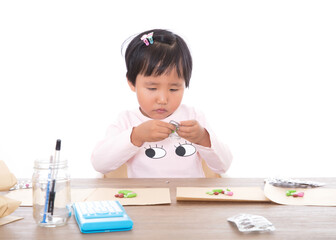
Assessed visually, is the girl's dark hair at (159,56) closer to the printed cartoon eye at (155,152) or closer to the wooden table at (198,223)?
the printed cartoon eye at (155,152)

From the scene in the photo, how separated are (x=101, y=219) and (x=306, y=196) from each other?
0.57m

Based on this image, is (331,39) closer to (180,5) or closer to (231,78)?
(231,78)

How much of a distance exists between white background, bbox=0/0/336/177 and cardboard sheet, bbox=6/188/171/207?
4.01 ft

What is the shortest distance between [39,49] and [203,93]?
979 millimetres

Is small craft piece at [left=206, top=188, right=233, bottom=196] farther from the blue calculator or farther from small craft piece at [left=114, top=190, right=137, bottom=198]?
the blue calculator

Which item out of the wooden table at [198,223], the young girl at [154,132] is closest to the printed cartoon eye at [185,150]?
the young girl at [154,132]

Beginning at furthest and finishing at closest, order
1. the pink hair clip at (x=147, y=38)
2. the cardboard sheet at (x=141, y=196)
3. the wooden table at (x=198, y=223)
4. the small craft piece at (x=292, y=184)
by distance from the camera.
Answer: the pink hair clip at (x=147, y=38) → the small craft piece at (x=292, y=184) → the cardboard sheet at (x=141, y=196) → the wooden table at (x=198, y=223)

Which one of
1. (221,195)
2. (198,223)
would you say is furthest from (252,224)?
(221,195)

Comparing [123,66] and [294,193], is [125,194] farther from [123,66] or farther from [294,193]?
[123,66]

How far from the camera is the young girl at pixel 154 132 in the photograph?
1.52 meters

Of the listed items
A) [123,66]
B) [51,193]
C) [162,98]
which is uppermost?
[123,66]

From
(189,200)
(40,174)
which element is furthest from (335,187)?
(40,174)

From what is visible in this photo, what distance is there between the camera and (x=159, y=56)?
5.28 ft

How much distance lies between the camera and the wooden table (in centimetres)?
73
